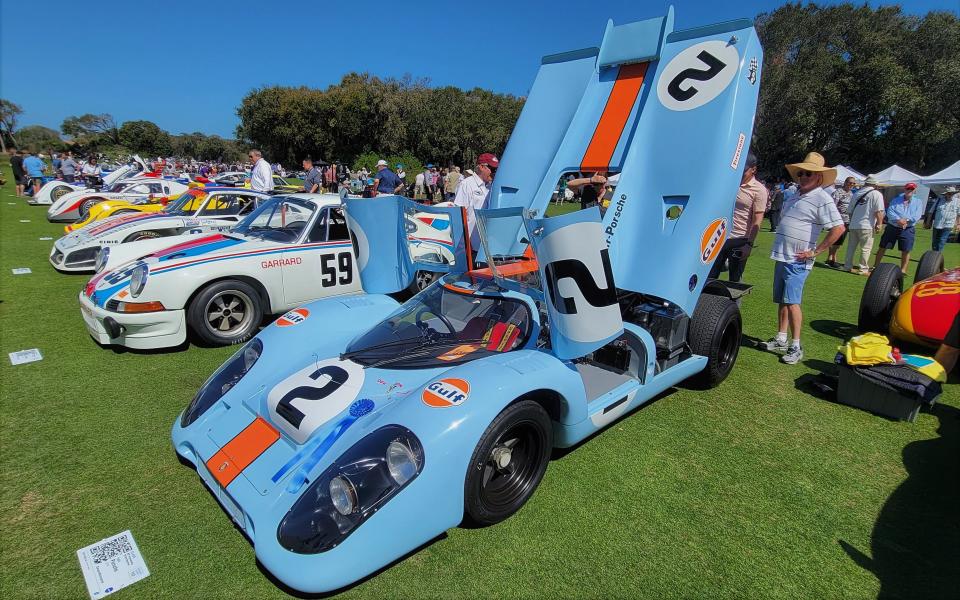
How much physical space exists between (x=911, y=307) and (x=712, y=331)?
238 centimetres

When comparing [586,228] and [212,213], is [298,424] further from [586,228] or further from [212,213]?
[212,213]

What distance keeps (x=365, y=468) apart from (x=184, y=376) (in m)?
2.95

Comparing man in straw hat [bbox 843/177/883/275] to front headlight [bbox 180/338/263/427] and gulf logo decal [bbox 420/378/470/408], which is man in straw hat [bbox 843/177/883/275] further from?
front headlight [bbox 180/338/263/427]

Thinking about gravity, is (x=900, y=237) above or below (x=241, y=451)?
above

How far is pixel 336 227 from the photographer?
5.66 meters

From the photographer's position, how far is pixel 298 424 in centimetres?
234

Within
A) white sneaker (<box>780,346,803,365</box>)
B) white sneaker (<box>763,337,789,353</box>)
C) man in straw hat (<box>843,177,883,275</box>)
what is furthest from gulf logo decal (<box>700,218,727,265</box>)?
man in straw hat (<box>843,177,883,275</box>)

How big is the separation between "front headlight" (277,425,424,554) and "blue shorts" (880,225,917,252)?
379 inches

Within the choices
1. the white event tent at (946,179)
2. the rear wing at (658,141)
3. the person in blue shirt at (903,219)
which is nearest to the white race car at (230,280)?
the rear wing at (658,141)

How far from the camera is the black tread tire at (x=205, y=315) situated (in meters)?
4.61

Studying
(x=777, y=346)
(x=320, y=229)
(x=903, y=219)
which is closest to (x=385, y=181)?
(x=320, y=229)

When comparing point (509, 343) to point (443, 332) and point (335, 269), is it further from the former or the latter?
point (335, 269)

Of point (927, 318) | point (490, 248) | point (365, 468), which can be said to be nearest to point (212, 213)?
point (490, 248)

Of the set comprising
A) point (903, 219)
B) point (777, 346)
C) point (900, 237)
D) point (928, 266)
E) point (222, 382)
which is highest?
point (903, 219)
